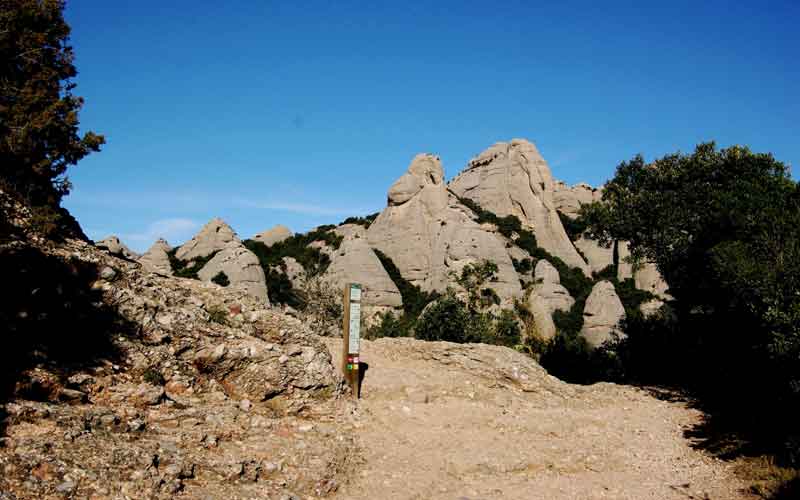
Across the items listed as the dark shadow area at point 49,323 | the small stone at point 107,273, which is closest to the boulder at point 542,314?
the small stone at point 107,273

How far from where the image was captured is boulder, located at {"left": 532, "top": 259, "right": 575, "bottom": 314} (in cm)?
4766

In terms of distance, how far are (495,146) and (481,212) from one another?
38.5 ft

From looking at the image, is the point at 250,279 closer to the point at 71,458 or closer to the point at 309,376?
the point at 309,376

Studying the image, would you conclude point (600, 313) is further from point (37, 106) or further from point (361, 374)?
point (37, 106)

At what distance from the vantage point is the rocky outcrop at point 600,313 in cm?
4359

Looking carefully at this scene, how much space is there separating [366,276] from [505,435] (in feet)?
111

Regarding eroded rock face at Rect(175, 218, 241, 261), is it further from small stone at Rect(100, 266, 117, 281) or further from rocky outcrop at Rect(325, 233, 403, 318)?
small stone at Rect(100, 266, 117, 281)

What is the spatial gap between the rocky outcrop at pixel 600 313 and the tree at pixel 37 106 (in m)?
38.8

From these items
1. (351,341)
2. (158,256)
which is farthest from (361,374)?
(158,256)

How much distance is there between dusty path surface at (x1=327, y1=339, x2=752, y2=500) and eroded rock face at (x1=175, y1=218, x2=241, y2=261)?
36988mm

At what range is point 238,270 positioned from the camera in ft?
139

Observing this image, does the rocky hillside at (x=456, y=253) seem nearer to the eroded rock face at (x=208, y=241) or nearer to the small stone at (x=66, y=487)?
the eroded rock face at (x=208, y=241)

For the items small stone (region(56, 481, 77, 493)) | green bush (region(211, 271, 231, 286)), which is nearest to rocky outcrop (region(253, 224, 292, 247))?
green bush (region(211, 271, 231, 286))

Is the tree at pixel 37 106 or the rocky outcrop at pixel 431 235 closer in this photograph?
the tree at pixel 37 106
